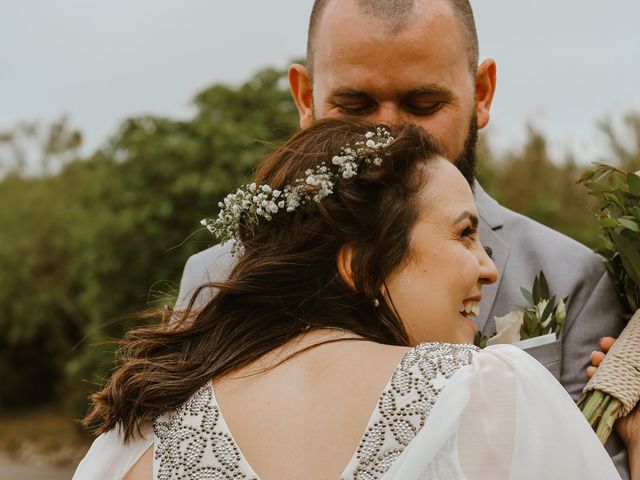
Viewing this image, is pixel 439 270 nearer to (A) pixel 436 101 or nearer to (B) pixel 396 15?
(A) pixel 436 101

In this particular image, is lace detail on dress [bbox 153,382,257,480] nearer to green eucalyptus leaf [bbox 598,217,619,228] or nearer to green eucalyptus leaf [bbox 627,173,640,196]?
green eucalyptus leaf [bbox 598,217,619,228]

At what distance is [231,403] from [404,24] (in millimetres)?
1920

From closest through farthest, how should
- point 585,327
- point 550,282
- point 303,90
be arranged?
point 585,327 → point 550,282 → point 303,90

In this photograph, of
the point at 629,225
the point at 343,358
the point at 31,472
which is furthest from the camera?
the point at 31,472

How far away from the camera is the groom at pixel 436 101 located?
11.7ft

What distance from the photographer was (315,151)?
2.90 meters

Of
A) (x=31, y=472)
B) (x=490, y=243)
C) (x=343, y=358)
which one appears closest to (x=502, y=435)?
(x=343, y=358)

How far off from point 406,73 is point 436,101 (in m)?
0.17

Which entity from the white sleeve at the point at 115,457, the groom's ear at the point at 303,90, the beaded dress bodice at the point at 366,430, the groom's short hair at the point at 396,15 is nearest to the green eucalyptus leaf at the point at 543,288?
the groom's short hair at the point at 396,15

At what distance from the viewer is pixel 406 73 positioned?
3.72 meters

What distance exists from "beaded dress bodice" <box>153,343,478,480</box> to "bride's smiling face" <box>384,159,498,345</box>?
0.31 m

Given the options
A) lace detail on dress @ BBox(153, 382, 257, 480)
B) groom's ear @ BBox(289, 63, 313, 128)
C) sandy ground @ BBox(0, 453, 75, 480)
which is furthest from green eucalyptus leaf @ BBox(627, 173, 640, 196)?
sandy ground @ BBox(0, 453, 75, 480)

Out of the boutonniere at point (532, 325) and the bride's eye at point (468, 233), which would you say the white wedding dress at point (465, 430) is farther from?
the boutonniere at point (532, 325)

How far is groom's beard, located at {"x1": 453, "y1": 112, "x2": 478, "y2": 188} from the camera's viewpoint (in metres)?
3.86
